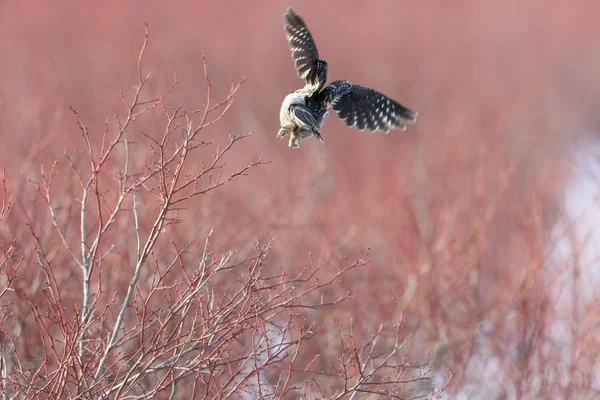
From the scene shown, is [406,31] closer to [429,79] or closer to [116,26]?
[429,79]

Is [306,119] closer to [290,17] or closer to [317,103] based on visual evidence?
[317,103]

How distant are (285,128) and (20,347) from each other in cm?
307

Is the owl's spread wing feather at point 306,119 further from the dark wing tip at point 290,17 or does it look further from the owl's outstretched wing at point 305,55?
the dark wing tip at point 290,17

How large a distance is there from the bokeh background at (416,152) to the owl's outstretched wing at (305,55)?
132cm

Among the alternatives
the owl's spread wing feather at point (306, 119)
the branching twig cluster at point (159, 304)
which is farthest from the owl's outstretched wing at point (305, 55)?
the branching twig cluster at point (159, 304)

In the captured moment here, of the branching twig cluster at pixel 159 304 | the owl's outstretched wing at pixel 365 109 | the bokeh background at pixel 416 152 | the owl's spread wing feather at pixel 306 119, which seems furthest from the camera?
the bokeh background at pixel 416 152

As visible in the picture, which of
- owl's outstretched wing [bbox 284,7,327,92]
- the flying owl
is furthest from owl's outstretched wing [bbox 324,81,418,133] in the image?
owl's outstretched wing [bbox 284,7,327,92]

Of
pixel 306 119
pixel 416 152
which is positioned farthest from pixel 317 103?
pixel 416 152

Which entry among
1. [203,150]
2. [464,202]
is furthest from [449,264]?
[203,150]

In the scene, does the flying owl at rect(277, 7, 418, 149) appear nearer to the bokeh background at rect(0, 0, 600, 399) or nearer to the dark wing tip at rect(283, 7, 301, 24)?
the dark wing tip at rect(283, 7, 301, 24)

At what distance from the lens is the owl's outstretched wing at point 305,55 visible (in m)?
5.48

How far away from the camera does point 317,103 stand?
18.0 ft

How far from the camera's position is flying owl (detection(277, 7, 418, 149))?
5156mm

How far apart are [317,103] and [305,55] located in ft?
1.30
